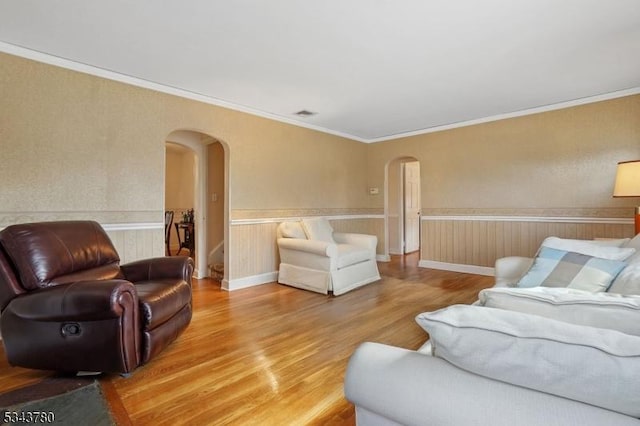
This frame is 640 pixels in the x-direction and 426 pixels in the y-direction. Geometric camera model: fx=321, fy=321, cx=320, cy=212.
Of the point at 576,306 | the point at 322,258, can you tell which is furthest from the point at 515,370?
the point at 322,258

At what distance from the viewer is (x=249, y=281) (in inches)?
165

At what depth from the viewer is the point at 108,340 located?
1.83 m

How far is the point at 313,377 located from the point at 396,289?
226cm

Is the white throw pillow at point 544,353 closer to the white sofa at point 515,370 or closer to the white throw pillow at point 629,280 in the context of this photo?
the white sofa at point 515,370

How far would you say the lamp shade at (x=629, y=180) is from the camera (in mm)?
2738

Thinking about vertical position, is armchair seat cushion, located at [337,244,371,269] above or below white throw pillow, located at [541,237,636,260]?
below

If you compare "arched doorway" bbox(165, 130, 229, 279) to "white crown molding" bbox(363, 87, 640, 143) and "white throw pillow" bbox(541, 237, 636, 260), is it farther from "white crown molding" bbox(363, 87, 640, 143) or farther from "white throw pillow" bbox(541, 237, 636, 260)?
"white throw pillow" bbox(541, 237, 636, 260)

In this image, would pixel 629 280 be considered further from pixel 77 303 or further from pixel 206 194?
pixel 206 194

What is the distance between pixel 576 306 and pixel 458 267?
4421 mm

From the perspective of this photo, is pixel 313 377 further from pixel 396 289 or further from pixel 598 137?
pixel 598 137

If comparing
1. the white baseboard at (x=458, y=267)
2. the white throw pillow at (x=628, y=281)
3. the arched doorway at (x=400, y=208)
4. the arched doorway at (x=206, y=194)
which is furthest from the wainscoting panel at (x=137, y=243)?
the arched doorway at (x=400, y=208)

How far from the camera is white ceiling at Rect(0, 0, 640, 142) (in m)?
2.17

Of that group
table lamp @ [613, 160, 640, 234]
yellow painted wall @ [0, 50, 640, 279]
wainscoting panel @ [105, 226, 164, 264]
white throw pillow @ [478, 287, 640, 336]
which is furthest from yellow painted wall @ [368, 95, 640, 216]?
wainscoting panel @ [105, 226, 164, 264]

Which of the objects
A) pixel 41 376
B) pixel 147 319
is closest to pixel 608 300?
pixel 147 319
